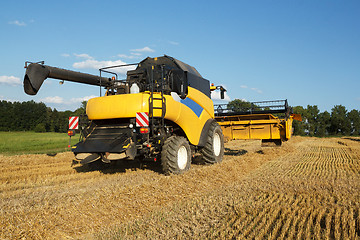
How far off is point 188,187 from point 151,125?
66.3 inches

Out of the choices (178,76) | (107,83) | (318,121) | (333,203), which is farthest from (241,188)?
(318,121)

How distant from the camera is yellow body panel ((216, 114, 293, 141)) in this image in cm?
1064

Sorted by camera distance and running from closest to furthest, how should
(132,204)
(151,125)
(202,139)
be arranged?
(132,204) < (151,125) < (202,139)

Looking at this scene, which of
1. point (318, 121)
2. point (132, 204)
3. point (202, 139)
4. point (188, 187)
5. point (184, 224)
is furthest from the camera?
point (318, 121)

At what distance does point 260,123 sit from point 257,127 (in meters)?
0.19

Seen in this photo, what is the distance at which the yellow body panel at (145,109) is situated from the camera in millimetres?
6223

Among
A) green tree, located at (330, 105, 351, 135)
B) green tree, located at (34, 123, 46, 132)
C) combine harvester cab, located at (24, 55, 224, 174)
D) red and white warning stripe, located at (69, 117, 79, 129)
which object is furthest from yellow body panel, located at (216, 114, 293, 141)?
green tree, located at (34, 123, 46, 132)

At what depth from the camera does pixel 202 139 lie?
816 centimetres

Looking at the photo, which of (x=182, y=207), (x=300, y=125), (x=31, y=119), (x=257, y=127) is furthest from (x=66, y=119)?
(x=182, y=207)

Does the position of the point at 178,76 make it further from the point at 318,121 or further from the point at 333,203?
the point at 318,121

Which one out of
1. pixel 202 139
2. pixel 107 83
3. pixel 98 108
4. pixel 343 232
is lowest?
pixel 343 232

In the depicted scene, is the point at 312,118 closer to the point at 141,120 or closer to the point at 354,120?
the point at 354,120

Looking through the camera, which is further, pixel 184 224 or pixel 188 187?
pixel 188 187

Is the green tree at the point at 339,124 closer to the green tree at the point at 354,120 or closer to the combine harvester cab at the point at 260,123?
the green tree at the point at 354,120
